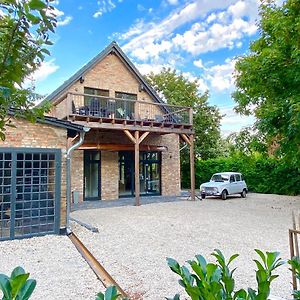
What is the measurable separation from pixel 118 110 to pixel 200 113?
12124mm

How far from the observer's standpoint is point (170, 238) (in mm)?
7906

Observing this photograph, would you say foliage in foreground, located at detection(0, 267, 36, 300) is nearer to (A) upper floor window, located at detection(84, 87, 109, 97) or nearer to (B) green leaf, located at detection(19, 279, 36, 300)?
(B) green leaf, located at detection(19, 279, 36, 300)

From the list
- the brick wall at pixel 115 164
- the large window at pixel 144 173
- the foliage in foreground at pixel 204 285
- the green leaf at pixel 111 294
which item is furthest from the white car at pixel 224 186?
the green leaf at pixel 111 294

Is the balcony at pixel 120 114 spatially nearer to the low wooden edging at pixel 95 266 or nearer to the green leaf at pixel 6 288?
the low wooden edging at pixel 95 266

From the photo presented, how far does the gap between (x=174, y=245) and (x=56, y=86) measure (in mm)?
13019

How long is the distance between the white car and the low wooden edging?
10.9 metres

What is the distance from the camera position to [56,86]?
17172mm

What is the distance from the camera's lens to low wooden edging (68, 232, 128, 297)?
476 centimetres

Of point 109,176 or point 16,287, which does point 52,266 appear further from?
point 109,176

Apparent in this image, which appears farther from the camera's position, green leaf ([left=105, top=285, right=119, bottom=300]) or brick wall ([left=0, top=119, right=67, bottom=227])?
brick wall ([left=0, top=119, right=67, bottom=227])

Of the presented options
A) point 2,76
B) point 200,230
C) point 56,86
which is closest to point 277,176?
point 200,230

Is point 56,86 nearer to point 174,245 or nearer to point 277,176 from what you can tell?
point 174,245

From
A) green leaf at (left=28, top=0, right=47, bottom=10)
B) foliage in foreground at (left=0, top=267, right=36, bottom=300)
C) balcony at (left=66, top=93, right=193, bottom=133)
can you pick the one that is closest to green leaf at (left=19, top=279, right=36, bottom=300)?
foliage in foreground at (left=0, top=267, right=36, bottom=300)

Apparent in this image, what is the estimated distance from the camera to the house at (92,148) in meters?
7.99
